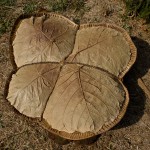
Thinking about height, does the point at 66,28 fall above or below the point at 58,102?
above

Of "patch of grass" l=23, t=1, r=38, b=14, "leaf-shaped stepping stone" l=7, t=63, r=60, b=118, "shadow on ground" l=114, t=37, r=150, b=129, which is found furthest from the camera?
"patch of grass" l=23, t=1, r=38, b=14

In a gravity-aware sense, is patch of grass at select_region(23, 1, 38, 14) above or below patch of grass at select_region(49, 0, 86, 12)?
below

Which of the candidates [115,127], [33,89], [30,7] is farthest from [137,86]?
[30,7]

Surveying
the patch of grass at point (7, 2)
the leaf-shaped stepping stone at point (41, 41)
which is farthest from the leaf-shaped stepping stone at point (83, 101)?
the patch of grass at point (7, 2)

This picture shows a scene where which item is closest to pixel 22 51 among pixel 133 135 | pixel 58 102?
pixel 58 102

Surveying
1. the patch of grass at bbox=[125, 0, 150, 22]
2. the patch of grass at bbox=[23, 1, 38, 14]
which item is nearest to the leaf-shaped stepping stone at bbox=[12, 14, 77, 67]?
the patch of grass at bbox=[23, 1, 38, 14]

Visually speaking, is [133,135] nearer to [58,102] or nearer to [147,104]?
[147,104]

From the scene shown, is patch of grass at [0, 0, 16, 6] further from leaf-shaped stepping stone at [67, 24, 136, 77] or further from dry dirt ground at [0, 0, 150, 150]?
leaf-shaped stepping stone at [67, 24, 136, 77]
